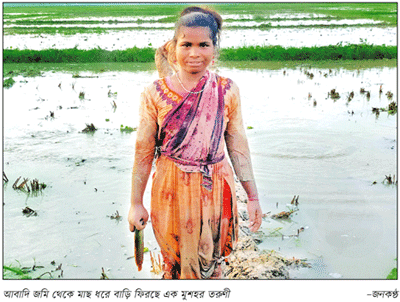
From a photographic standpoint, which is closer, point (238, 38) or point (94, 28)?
point (238, 38)

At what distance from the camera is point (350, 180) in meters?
4.71

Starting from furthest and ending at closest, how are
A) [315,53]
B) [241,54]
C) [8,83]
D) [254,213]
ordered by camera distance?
1. [241,54]
2. [315,53]
3. [8,83]
4. [254,213]

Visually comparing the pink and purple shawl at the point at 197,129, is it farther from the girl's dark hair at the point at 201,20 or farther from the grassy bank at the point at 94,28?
the grassy bank at the point at 94,28

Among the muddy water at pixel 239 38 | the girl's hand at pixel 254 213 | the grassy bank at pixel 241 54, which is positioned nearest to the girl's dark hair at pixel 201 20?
the girl's hand at pixel 254 213

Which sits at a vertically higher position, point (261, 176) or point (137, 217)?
point (137, 217)

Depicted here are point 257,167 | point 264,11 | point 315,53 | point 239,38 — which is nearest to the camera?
point 257,167

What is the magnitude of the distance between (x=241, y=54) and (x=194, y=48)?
11246 mm

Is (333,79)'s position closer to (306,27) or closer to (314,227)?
(314,227)

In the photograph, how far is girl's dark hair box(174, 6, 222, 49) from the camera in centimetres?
185

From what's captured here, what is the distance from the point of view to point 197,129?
1.89 metres

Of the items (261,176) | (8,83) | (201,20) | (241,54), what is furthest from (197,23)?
(241,54)

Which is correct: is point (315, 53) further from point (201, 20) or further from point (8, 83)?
point (201, 20)

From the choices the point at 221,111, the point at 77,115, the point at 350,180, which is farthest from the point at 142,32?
the point at 221,111

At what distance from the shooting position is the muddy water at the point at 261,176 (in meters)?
3.43
